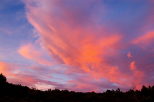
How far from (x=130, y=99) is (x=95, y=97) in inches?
112

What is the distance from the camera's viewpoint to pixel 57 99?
22359 mm

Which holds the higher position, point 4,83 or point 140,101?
point 4,83

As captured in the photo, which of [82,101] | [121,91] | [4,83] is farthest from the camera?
[4,83]

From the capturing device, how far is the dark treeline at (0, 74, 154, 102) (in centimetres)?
2106

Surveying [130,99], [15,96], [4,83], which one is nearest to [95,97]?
[130,99]

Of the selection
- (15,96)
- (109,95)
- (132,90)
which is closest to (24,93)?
(15,96)

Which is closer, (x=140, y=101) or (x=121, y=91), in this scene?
(x=140, y=101)

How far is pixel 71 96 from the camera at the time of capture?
23.0 meters

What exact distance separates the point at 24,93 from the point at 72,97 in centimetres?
491

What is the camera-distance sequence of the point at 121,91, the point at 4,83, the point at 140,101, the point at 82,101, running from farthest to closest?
the point at 4,83, the point at 121,91, the point at 82,101, the point at 140,101

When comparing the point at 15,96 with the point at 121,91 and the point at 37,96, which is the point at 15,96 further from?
the point at 121,91

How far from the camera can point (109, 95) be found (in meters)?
22.3

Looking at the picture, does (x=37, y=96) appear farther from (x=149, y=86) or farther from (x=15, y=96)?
(x=149, y=86)

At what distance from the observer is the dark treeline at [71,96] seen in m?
21.1
